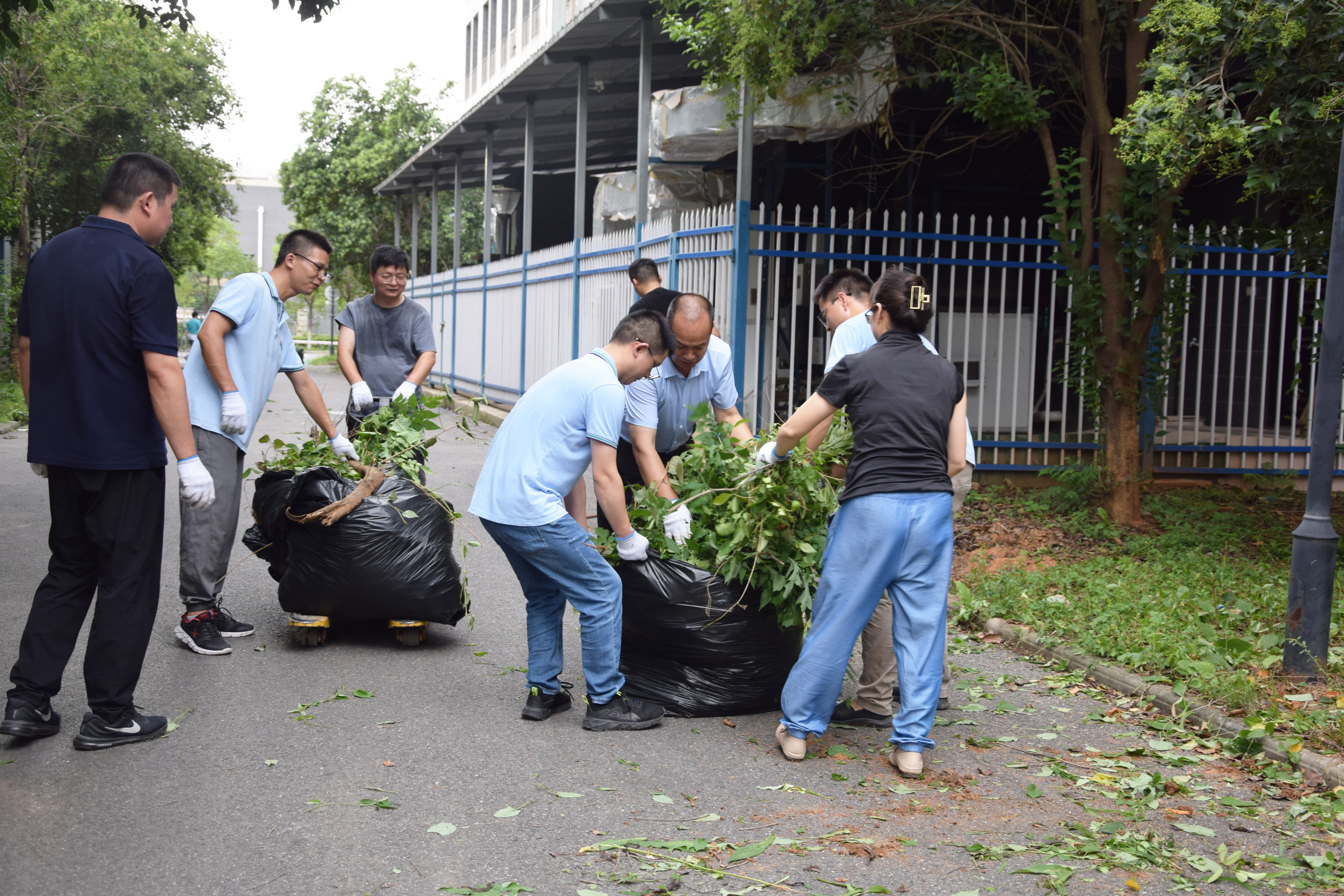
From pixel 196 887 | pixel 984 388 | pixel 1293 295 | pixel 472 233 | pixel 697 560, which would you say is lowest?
pixel 196 887

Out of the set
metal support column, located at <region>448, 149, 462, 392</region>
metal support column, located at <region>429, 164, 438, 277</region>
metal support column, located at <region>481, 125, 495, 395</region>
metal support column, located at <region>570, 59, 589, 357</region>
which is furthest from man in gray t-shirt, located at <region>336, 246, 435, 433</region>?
metal support column, located at <region>429, 164, 438, 277</region>

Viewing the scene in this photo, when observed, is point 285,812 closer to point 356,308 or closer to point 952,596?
point 356,308

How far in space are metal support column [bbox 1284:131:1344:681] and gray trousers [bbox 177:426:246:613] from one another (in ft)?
15.8

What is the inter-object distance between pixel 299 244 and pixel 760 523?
2.83m

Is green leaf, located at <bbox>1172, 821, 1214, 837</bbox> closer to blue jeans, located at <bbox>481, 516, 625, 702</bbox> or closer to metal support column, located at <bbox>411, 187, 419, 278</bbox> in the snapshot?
blue jeans, located at <bbox>481, 516, 625, 702</bbox>

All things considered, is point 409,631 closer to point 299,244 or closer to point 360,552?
point 360,552

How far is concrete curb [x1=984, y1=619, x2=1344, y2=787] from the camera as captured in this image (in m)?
4.21

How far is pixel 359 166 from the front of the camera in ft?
114

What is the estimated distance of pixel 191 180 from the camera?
28.4 m

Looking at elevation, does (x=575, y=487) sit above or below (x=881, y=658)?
above

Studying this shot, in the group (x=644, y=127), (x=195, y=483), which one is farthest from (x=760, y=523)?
(x=644, y=127)

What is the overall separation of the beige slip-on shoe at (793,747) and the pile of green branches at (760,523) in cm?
50

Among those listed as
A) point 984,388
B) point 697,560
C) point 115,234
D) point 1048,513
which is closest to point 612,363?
point 697,560

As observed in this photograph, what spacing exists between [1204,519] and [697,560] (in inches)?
218
